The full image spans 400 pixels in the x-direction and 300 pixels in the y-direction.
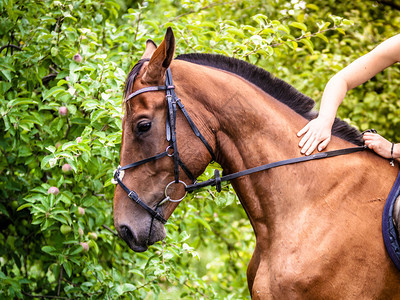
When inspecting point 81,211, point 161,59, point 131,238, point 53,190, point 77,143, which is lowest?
point 81,211

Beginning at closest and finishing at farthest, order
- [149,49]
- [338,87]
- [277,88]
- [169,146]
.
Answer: [169,146] → [338,87] → [277,88] → [149,49]

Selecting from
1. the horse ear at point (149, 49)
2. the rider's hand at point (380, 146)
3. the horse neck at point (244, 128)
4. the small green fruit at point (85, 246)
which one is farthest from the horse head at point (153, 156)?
the small green fruit at point (85, 246)

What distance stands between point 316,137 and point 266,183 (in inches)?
14.1

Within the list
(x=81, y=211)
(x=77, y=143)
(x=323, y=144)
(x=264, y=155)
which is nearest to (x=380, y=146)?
(x=323, y=144)

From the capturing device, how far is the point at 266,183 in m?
2.32

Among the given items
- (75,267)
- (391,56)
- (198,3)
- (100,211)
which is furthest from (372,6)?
(75,267)

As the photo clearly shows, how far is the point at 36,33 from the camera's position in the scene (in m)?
3.71

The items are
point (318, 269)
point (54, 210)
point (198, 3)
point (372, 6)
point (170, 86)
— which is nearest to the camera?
point (318, 269)

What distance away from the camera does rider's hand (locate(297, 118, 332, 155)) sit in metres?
2.33

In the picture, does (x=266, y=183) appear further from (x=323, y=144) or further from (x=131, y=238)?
(x=131, y=238)

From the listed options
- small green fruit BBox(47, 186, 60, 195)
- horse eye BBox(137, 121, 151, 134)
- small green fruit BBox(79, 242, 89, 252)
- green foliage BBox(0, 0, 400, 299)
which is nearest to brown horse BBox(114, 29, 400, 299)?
horse eye BBox(137, 121, 151, 134)

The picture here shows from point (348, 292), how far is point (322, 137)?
779 mm

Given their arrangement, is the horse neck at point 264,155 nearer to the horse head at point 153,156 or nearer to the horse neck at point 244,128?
the horse neck at point 244,128

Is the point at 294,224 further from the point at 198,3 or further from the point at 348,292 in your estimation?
the point at 198,3
